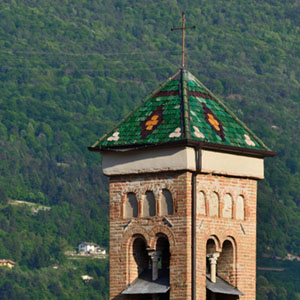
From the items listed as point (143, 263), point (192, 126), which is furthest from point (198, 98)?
point (143, 263)

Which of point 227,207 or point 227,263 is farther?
point 227,263

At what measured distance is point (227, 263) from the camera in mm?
36500

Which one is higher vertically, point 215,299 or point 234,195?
point 234,195

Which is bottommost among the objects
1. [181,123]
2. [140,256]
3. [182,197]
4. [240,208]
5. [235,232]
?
[140,256]

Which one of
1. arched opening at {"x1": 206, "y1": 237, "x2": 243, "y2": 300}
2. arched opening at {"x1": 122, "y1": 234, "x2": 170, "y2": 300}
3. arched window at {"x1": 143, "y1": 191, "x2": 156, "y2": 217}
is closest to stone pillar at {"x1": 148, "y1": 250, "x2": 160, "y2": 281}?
arched opening at {"x1": 122, "y1": 234, "x2": 170, "y2": 300}

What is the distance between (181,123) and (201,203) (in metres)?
1.81

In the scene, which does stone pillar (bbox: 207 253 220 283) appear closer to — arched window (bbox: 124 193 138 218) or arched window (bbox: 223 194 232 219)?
arched window (bbox: 223 194 232 219)

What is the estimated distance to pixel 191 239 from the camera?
34844 millimetres

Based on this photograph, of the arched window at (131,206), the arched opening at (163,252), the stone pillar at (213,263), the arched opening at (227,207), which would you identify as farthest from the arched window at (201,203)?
the arched window at (131,206)

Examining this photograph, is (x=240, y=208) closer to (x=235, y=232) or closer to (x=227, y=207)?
(x=227, y=207)

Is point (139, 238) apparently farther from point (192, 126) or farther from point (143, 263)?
point (192, 126)

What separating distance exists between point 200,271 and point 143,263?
5.72 feet

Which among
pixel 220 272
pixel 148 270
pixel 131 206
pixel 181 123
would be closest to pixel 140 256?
pixel 148 270

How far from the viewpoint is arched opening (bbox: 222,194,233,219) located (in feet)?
118
